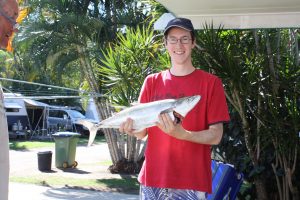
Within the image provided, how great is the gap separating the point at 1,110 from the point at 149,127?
4.48 ft

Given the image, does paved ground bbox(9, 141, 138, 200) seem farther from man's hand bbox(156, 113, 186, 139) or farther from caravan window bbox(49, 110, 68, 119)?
caravan window bbox(49, 110, 68, 119)

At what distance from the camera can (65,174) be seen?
13477 millimetres

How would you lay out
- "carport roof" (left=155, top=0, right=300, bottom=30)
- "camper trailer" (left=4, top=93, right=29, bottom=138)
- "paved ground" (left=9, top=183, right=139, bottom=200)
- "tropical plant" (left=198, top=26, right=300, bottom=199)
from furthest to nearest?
"camper trailer" (left=4, top=93, right=29, bottom=138), "paved ground" (left=9, top=183, right=139, bottom=200), "tropical plant" (left=198, top=26, right=300, bottom=199), "carport roof" (left=155, top=0, right=300, bottom=30)

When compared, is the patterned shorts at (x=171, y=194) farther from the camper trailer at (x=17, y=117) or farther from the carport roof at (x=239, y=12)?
the camper trailer at (x=17, y=117)

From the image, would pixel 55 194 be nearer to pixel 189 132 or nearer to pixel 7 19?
pixel 189 132

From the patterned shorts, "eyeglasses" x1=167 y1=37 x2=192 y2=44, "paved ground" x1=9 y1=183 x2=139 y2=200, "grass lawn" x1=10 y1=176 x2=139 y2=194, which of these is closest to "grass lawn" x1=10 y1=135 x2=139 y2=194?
"grass lawn" x1=10 y1=176 x2=139 y2=194

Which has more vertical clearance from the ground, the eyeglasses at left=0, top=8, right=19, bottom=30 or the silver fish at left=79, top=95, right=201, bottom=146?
the eyeglasses at left=0, top=8, right=19, bottom=30

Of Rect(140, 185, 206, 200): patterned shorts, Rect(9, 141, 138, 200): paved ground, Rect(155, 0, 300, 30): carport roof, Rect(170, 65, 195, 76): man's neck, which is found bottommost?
Rect(9, 141, 138, 200): paved ground

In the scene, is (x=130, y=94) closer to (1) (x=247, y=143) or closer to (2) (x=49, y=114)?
(1) (x=247, y=143)

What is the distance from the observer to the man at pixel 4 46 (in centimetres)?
178

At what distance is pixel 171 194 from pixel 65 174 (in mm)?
10807

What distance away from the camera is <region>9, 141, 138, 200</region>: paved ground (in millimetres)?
10094

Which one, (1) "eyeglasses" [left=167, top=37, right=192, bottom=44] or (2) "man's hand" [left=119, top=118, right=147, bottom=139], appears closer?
(2) "man's hand" [left=119, top=118, right=147, bottom=139]

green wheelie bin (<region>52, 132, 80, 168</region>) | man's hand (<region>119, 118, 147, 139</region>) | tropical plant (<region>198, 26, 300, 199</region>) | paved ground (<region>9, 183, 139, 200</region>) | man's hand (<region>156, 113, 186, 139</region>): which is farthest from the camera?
green wheelie bin (<region>52, 132, 80, 168</region>)
